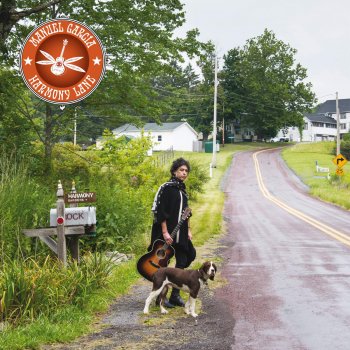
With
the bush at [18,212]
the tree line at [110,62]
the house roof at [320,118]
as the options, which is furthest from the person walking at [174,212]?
the house roof at [320,118]

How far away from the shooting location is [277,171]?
2368 inches

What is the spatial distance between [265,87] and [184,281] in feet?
305

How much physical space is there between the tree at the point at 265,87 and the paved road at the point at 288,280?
71.0m

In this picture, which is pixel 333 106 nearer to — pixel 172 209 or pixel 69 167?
pixel 69 167

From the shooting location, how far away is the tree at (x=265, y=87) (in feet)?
313

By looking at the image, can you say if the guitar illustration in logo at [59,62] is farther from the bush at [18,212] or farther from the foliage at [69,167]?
the foliage at [69,167]

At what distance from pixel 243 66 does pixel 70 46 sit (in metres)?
95.1

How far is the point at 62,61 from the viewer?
6277 millimetres

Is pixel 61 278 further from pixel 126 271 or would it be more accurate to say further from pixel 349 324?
pixel 349 324

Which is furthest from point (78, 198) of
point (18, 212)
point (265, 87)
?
point (265, 87)

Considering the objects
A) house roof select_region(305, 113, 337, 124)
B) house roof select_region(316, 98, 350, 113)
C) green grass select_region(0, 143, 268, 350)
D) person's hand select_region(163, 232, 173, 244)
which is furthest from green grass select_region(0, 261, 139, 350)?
house roof select_region(316, 98, 350, 113)

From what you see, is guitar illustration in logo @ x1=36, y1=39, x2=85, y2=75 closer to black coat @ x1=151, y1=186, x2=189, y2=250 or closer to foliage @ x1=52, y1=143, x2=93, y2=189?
black coat @ x1=151, y1=186, x2=189, y2=250

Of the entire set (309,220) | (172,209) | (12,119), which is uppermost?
(12,119)

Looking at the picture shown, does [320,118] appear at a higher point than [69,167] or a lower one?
higher
